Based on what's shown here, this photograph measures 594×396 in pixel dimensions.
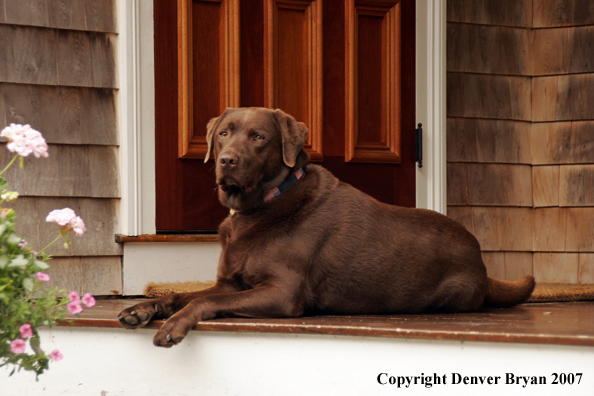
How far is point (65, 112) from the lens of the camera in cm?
320

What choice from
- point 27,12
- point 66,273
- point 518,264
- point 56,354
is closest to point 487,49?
point 518,264

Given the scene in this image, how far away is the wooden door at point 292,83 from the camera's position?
11.1 feet

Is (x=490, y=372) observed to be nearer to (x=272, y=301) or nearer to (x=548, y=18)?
(x=272, y=301)

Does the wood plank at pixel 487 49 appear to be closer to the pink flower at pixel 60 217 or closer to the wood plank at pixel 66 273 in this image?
the wood plank at pixel 66 273

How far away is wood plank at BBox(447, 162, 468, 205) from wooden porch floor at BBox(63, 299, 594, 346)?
Result: 1453 mm

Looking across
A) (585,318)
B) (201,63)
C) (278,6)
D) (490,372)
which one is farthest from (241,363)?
(278,6)

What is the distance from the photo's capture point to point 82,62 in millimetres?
3223

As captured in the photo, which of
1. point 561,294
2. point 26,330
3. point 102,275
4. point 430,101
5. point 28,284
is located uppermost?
point 430,101

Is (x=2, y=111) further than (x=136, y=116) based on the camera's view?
No

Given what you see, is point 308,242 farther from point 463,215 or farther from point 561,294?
point 463,215

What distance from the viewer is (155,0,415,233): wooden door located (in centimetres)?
338

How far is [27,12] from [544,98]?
9.91 ft

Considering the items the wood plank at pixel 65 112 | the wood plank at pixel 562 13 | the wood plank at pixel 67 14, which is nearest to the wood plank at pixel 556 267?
the wood plank at pixel 562 13

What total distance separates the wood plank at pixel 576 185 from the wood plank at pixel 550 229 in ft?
0.28
